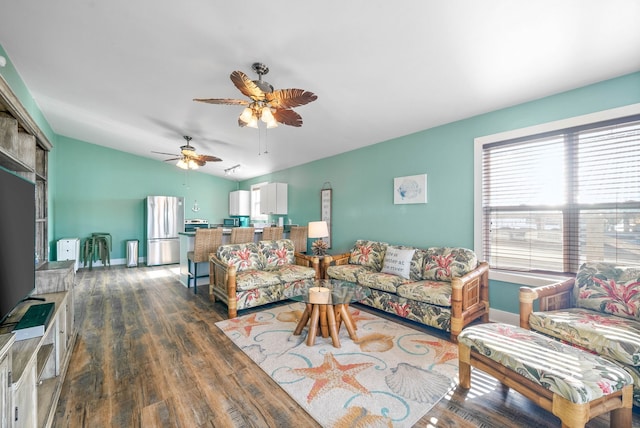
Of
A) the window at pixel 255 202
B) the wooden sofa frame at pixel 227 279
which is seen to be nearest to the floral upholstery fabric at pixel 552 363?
the wooden sofa frame at pixel 227 279

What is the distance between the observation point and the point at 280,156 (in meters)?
5.68

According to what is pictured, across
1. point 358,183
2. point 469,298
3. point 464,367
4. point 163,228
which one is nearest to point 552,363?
point 464,367

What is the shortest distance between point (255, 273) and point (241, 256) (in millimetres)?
351

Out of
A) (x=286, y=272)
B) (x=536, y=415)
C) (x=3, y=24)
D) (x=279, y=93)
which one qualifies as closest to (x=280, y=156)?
(x=286, y=272)

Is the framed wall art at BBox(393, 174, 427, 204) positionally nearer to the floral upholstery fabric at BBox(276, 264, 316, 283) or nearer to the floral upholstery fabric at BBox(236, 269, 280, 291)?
the floral upholstery fabric at BBox(276, 264, 316, 283)

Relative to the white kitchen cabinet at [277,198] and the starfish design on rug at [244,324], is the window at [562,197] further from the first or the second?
the white kitchen cabinet at [277,198]

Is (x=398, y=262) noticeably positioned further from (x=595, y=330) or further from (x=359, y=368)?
(x=595, y=330)

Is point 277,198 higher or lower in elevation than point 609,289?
higher

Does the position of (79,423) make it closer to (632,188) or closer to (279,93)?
(279,93)

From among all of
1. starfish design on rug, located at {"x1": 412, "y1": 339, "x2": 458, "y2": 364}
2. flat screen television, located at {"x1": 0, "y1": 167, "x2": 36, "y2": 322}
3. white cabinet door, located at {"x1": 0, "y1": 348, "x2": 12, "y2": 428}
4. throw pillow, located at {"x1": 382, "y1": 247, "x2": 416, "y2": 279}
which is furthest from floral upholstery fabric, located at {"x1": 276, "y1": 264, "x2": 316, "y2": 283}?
white cabinet door, located at {"x1": 0, "y1": 348, "x2": 12, "y2": 428}

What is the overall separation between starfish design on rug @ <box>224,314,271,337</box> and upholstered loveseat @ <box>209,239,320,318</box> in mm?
145

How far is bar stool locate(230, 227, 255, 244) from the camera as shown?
4703mm

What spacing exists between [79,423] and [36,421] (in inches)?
12.8

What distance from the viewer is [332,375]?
208 cm
